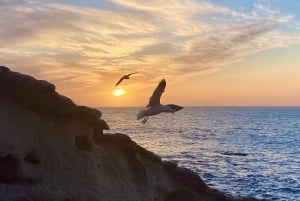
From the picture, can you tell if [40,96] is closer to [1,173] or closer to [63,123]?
[63,123]

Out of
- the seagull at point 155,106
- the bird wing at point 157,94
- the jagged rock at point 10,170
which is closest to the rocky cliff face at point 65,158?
the jagged rock at point 10,170

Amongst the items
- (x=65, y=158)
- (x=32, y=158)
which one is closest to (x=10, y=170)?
(x=32, y=158)

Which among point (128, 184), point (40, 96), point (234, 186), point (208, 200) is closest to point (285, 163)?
point (234, 186)

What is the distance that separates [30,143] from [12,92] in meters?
3.14

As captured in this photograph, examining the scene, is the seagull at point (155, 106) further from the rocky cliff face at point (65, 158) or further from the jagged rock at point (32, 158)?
the jagged rock at point (32, 158)

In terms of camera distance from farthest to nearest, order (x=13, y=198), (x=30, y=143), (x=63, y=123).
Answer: (x=63, y=123), (x=30, y=143), (x=13, y=198)

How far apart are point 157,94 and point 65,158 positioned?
295 inches

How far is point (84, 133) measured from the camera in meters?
28.8

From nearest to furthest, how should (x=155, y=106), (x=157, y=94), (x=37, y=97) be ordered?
1. (x=157, y=94)
2. (x=155, y=106)
3. (x=37, y=97)

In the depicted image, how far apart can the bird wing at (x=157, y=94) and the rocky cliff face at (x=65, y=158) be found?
628 centimetres

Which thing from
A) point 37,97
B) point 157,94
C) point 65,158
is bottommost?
point 65,158

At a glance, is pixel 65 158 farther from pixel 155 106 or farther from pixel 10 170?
pixel 155 106

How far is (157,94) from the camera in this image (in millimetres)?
22125

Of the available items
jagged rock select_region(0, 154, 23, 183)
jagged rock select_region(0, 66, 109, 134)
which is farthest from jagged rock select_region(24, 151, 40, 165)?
jagged rock select_region(0, 66, 109, 134)
